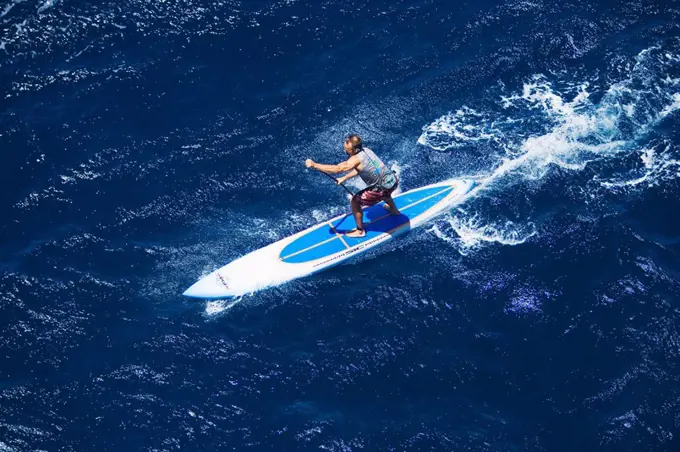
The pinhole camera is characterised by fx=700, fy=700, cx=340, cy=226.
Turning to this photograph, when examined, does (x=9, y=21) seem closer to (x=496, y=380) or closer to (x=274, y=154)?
(x=274, y=154)

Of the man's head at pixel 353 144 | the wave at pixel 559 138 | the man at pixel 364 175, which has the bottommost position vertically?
the wave at pixel 559 138

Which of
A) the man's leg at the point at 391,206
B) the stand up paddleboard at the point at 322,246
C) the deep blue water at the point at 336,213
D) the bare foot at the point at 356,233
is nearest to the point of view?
the deep blue water at the point at 336,213

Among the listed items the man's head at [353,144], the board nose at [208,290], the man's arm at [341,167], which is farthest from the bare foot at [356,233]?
the board nose at [208,290]

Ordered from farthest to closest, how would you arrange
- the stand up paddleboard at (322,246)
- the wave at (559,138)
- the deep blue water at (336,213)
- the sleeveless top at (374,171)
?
the wave at (559,138) → the stand up paddleboard at (322,246) → the sleeveless top at (374,171) → the deep blue water at (336,213)

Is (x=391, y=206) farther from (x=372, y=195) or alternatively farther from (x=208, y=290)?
(x=208, y=290)

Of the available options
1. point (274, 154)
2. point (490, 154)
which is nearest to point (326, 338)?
point (274, 154)

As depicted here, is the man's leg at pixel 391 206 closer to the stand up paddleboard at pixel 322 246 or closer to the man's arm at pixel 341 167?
the stand up paddleboard at pixel 322 246
